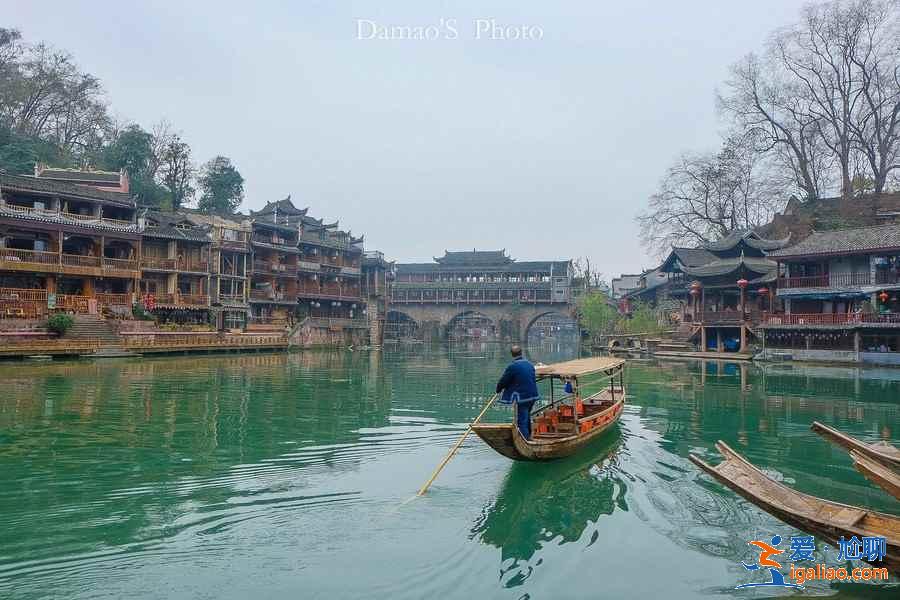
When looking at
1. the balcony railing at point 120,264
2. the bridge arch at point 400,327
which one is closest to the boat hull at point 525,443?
the balcony railing at point 120,264

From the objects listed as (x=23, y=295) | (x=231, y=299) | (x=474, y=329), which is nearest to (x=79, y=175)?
(x=23, y=295)

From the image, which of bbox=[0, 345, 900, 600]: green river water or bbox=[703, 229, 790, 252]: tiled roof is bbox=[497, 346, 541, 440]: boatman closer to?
bbox=[0, 345, 900, 600]: green river water

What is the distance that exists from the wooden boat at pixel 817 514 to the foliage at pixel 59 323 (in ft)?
95.6

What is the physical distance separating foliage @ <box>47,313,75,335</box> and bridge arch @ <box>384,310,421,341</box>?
3414cm

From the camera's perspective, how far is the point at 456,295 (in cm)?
5991

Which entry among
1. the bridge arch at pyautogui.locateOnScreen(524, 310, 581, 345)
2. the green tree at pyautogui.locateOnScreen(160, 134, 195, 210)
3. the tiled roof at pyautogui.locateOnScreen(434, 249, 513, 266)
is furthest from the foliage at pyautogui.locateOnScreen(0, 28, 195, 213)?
the bridge arch at pyautogui.locateOnScreen(524, 310, 581, 345)

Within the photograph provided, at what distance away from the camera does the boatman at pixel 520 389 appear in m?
9.35

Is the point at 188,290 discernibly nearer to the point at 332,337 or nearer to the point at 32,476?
the point at 332,337

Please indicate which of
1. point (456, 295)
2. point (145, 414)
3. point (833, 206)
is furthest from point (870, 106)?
point (145, 414)

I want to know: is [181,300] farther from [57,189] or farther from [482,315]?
[482,315]

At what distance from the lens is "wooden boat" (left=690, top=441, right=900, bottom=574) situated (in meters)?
5.33

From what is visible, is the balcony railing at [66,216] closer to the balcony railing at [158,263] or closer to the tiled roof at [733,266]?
the balcony railing at [158,263]

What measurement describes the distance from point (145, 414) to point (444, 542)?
10018 mm

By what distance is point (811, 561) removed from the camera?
6.34 metres
